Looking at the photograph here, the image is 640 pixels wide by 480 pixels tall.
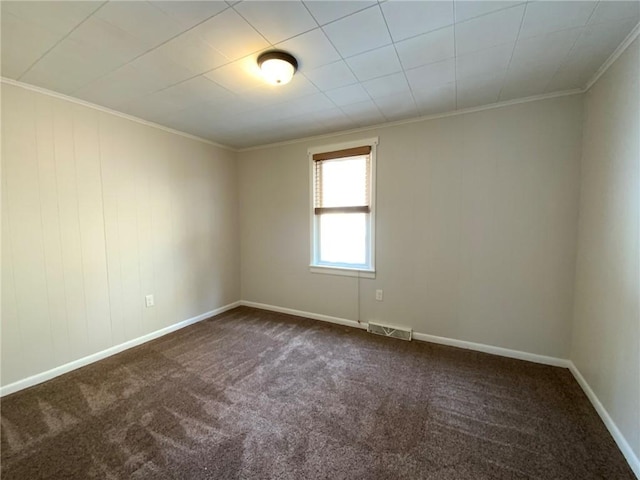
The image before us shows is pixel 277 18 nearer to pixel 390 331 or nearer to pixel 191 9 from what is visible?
pixel 191 9

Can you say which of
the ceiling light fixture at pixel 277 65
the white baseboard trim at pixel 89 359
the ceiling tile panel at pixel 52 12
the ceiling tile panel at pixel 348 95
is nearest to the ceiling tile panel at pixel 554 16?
the ceiling tile panel at pixel 348 95

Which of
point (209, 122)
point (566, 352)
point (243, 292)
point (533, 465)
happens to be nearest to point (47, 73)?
point (209, 122)

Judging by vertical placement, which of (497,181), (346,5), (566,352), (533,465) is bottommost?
(533,465)

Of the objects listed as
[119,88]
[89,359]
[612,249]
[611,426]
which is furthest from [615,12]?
[89,359]

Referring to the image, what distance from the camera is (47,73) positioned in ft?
6.08

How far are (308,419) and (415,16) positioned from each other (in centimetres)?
240

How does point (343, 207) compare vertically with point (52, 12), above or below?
below

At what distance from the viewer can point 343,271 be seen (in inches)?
127

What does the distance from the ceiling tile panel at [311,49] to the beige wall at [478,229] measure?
136 centimetres

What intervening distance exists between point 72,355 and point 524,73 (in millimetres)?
4258

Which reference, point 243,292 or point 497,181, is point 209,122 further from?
point 497,181

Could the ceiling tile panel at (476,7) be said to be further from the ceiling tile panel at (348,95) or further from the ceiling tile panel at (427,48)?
the ceiling tile panel at (348,95)

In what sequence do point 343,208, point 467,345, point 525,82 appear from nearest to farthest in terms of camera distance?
point 525,82
point 467,345
point 343,208

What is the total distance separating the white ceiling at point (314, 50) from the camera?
1318 mm
